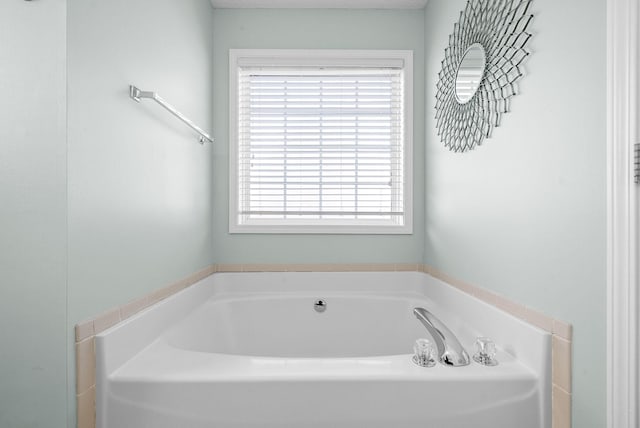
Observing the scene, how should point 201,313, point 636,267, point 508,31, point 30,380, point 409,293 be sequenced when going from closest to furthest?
point 636,267 → point 30,380 → point 508,31 → point 201,313 → point 409,293

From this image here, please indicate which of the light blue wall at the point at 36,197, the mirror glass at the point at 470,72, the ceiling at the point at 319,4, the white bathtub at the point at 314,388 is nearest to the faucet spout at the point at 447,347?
the white bathtub at the point at 314,388

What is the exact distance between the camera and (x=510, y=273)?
4.15ft

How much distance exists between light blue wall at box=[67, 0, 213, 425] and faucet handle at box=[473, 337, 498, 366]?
1.11 m

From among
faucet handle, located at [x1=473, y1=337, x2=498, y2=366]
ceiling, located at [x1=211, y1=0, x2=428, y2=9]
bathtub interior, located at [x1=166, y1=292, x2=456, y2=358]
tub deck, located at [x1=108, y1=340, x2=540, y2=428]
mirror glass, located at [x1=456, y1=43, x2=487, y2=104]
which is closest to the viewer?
tub deck, located at [x1=108, y1=340, x2=540, y2=428]

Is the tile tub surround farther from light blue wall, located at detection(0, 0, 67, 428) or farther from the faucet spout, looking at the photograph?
the faucet spout

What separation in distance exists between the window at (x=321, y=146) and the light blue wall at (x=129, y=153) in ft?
1.27

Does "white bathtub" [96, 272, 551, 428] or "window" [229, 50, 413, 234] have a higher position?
"window" [229, 50, 413, 234]

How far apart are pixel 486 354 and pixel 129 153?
1.28m

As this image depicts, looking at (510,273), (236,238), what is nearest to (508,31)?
(510,273)

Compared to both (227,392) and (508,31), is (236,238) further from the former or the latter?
(508,31)

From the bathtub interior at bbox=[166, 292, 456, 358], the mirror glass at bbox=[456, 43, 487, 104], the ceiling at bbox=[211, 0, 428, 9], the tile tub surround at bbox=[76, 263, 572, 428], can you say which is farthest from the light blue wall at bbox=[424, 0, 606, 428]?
the ceiling at bbox=[211, 0, 428, 9]

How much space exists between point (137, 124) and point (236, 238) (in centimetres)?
100

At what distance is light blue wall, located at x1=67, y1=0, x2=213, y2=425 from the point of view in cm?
98

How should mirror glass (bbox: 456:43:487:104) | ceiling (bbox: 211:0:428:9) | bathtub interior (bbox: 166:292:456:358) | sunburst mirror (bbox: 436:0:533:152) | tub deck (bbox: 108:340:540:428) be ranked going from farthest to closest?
ceiling (bbox: 211:0:428:9) → bathtub interior (bbox: 166:292:456:358) → mirror glass (bbox: 456:43:487:104) → sunburst mirror (bbox: 436:0:533:152) → tub deck (bbox: 108:340:540:428)
